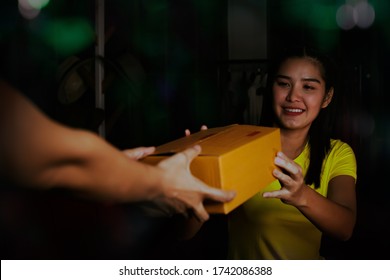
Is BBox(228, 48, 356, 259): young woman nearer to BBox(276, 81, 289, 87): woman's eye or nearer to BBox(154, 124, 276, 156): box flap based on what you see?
BBox(276, 81, 289, 87): woman's eye

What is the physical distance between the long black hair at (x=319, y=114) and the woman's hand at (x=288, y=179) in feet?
0.68

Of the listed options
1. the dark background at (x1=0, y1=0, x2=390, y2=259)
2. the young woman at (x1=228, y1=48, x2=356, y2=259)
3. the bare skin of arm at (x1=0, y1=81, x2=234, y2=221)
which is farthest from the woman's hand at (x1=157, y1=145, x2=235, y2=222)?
the dark background at (x1=0, y1=0, x2=390, y2=259)

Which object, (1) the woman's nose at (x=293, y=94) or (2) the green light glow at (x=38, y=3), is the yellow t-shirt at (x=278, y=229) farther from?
(2) the green light glow at (x=38, y=3)

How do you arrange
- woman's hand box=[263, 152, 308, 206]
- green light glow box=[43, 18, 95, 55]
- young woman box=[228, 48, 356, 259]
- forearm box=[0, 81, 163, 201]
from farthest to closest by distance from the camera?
green light glow box=[43, 18, 95, 55] → young woman box=[228, 48, 356, 259] → woman's hand box=[263, 152, 308, 206] → forearm box=[0, 81, 163, 201]

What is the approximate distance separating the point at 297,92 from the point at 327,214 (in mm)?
271

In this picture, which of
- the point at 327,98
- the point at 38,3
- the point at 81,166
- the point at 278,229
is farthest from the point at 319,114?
the point at 38,3

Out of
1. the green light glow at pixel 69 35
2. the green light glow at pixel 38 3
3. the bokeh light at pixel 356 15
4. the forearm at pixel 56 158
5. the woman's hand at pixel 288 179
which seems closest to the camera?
the forearm at pixel 56 158

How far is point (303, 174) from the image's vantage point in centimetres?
102

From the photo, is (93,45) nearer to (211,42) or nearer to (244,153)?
(211,42)

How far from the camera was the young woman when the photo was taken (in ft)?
3.21

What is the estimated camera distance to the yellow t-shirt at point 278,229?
3.21 feet

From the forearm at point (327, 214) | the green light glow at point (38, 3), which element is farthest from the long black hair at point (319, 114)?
the green light glow at point (38, 3)

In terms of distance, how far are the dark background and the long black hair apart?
208 millimetres
